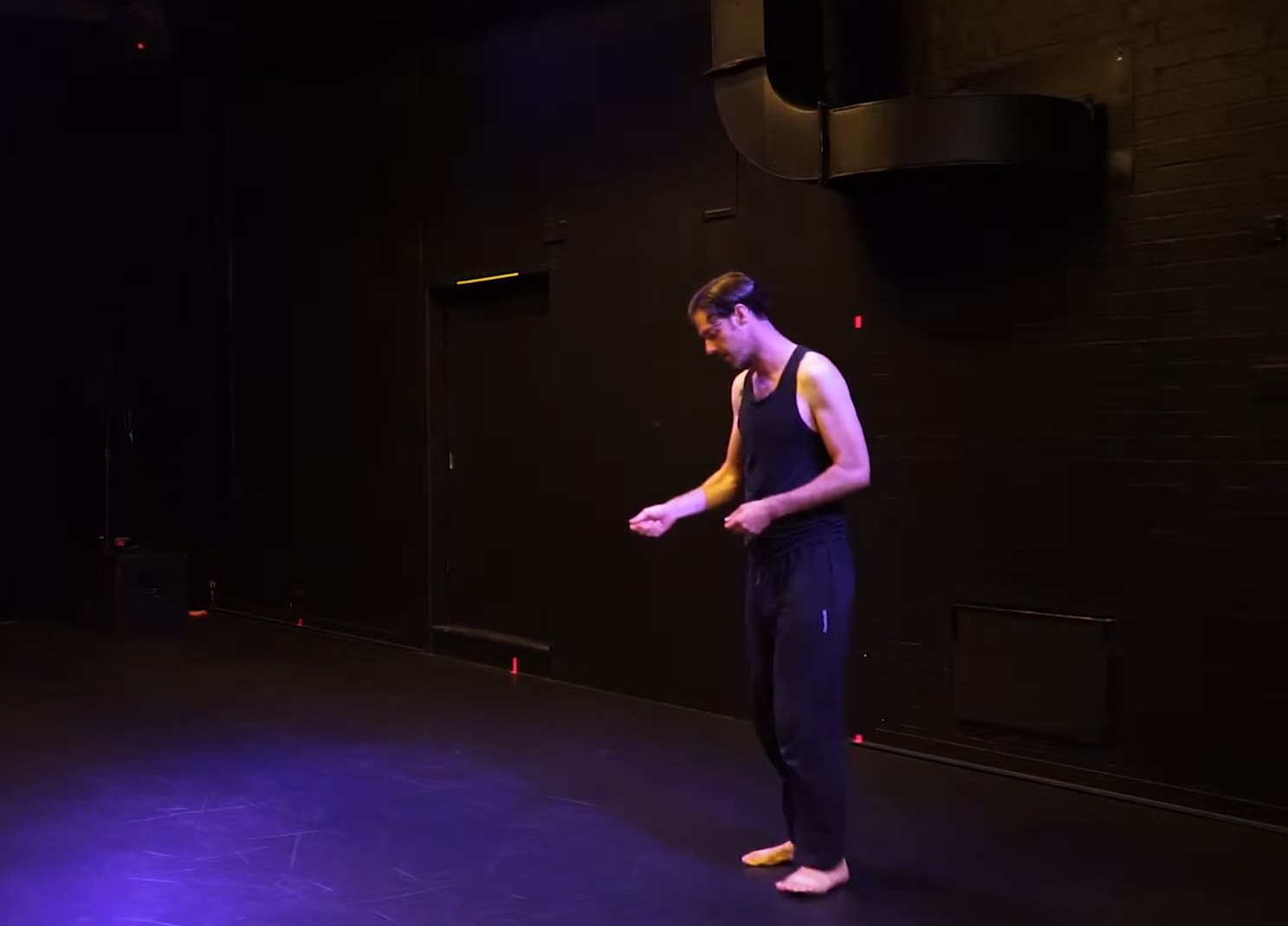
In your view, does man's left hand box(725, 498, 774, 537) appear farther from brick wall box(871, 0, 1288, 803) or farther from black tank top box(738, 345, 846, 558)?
brick wall box(871, 0, 1288, 803)

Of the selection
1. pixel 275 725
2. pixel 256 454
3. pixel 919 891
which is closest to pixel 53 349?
pixel 256 454

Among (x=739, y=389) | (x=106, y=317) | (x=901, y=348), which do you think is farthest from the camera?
(x=106, y=317)

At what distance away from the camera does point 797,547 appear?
10.6ft

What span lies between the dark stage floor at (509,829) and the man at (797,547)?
280 mm

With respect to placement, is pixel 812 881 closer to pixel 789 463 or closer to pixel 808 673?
pixel 808 673

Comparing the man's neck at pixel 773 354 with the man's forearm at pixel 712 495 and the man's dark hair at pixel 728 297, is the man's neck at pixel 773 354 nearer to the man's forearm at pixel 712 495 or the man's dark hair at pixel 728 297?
the man's dark hair at pixel 728 297

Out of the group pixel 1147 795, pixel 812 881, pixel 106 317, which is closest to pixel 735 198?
pixel 1147 795

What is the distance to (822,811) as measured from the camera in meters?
3.24

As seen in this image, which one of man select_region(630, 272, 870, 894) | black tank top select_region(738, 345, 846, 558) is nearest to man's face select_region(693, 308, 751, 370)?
man select_region(630, 272, 870, 894)

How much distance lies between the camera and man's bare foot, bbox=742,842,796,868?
3.49m

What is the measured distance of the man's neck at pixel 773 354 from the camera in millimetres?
3279

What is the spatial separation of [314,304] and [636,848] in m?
5.00

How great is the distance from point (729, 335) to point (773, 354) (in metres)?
0.12

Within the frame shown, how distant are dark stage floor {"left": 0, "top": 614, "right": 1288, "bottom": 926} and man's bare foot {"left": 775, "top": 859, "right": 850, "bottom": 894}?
0.12 feet
